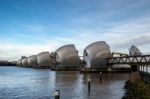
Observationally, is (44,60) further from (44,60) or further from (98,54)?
(98,54)

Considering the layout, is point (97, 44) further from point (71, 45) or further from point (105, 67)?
point (71, 45)

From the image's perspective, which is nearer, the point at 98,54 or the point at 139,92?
the point at 139,92

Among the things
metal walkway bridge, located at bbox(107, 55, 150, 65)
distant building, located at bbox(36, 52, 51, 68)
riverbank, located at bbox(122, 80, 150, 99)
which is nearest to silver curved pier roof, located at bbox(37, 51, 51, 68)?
distant building, located at bbox(36, 52, 51, 68)

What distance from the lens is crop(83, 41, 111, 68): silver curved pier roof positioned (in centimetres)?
10250

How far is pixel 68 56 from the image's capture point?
410 feet

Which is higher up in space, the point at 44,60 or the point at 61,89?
the point at 44,60

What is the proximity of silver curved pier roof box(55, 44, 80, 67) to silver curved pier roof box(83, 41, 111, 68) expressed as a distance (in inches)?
810

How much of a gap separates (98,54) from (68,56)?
80.1ft

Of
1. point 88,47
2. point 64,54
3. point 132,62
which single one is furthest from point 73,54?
point 132,62

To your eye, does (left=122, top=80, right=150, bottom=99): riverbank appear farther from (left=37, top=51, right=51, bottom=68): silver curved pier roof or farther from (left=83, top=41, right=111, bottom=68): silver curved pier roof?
(left=37, top=51, right=51, bottom=68): silver curved pier roof

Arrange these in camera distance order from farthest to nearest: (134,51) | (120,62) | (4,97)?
1. (134,51)
2. (120,62)
3. (4,97)

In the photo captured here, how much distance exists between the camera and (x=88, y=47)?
349ft

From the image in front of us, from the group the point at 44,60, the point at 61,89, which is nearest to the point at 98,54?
the point at 61,89

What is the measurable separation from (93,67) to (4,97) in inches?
2884
